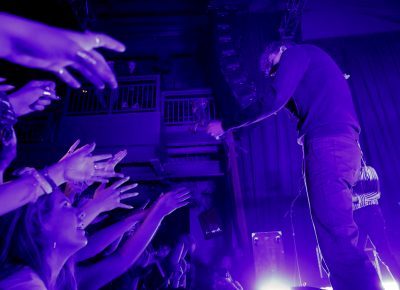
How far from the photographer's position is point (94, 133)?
24.6 ft

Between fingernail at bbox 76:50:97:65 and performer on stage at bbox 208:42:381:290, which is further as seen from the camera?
performer on stage at bbox 208:42:381:290

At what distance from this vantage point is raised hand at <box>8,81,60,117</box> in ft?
5.97

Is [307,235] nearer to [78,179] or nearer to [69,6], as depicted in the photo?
[78,179]

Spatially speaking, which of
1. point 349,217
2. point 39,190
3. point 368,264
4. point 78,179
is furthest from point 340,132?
point 39,190

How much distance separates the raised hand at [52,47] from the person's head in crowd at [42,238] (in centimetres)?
94

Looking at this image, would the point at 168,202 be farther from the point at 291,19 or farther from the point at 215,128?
the point at 291,19

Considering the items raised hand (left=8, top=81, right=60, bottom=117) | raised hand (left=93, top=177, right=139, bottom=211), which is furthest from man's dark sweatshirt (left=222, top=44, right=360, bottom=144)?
raised hand (left=8, top=81, right=60, bottom=117)

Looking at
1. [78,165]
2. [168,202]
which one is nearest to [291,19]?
[168,202]

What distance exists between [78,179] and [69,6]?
6268mm

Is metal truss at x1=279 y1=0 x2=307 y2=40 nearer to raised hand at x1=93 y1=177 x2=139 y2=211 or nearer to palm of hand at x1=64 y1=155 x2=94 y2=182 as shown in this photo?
raised hand at x1=93 y1=177 x2=139 y2=211

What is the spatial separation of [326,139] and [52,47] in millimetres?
1438

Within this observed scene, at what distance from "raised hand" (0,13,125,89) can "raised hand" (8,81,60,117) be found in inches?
49.7

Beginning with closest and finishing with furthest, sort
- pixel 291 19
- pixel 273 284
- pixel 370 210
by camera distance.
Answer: pixel 370 210 < pixel 273 284 < pixel 291 19

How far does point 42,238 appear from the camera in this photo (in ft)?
4.63
